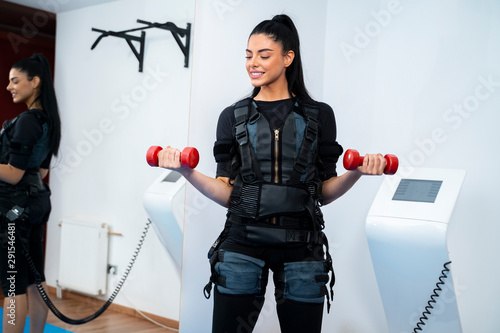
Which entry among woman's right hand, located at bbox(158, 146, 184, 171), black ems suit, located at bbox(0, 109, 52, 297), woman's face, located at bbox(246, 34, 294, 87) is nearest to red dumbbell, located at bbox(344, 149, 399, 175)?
woman's face, located at bbox(246, 34, 294, 87)

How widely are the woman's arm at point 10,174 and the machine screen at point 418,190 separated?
1.61m

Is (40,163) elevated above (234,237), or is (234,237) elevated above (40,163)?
(40,163)

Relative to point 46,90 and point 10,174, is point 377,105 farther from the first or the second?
point 10,174

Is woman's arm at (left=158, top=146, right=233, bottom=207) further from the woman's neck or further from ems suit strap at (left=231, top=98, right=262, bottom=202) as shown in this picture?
the woman's neck

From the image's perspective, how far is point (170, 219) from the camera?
2424 millimetres

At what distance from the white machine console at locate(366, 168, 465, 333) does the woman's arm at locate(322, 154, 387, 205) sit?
0.67 meters

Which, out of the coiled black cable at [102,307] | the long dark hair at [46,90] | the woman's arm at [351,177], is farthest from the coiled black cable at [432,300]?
the long dark hair at [46,90]

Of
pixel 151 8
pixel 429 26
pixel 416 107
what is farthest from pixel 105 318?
pixel 429 26

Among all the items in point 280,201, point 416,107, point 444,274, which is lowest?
point 444,274

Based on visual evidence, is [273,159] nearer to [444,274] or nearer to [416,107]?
[444,274]

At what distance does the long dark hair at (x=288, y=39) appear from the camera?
1707 millimetres

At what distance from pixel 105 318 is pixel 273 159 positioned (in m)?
1.25

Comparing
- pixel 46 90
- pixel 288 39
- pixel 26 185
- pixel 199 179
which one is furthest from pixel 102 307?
pixel 288 39

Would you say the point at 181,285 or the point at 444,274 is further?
the point at 181,285
